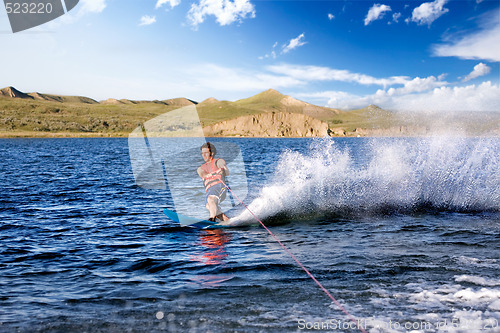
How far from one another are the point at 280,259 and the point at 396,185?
9.89m

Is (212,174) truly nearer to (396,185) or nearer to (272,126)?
(396,185)

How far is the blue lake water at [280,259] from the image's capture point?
223 inches

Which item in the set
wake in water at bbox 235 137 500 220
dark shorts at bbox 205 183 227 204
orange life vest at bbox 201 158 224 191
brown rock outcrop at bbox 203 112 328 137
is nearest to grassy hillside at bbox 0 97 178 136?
brown rock outcrop at bbox 203 112 328 137

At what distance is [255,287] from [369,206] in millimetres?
9132

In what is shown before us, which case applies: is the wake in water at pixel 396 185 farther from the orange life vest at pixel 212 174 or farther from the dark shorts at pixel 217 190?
the orange life vest at pixel 212 174

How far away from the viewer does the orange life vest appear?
41.3 ft

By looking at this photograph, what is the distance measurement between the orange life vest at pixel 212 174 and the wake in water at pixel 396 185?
5.45 ft

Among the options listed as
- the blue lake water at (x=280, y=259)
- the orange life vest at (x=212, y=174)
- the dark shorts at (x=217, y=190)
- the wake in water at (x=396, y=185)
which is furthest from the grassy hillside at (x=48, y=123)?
the dark shorts at (x=217, y=190)

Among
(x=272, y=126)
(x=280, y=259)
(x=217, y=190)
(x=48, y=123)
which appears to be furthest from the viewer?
(x=272, y=126)

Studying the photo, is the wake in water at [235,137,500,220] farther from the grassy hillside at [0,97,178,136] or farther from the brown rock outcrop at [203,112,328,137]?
the brown rock outcrop at [203,112,328,137]

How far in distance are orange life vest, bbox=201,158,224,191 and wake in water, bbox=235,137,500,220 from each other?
166 centimetres

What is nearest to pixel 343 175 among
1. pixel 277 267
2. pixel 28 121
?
pixel 277 267

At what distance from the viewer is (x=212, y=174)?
12.7 m

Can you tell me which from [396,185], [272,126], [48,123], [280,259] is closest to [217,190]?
[280,259]
